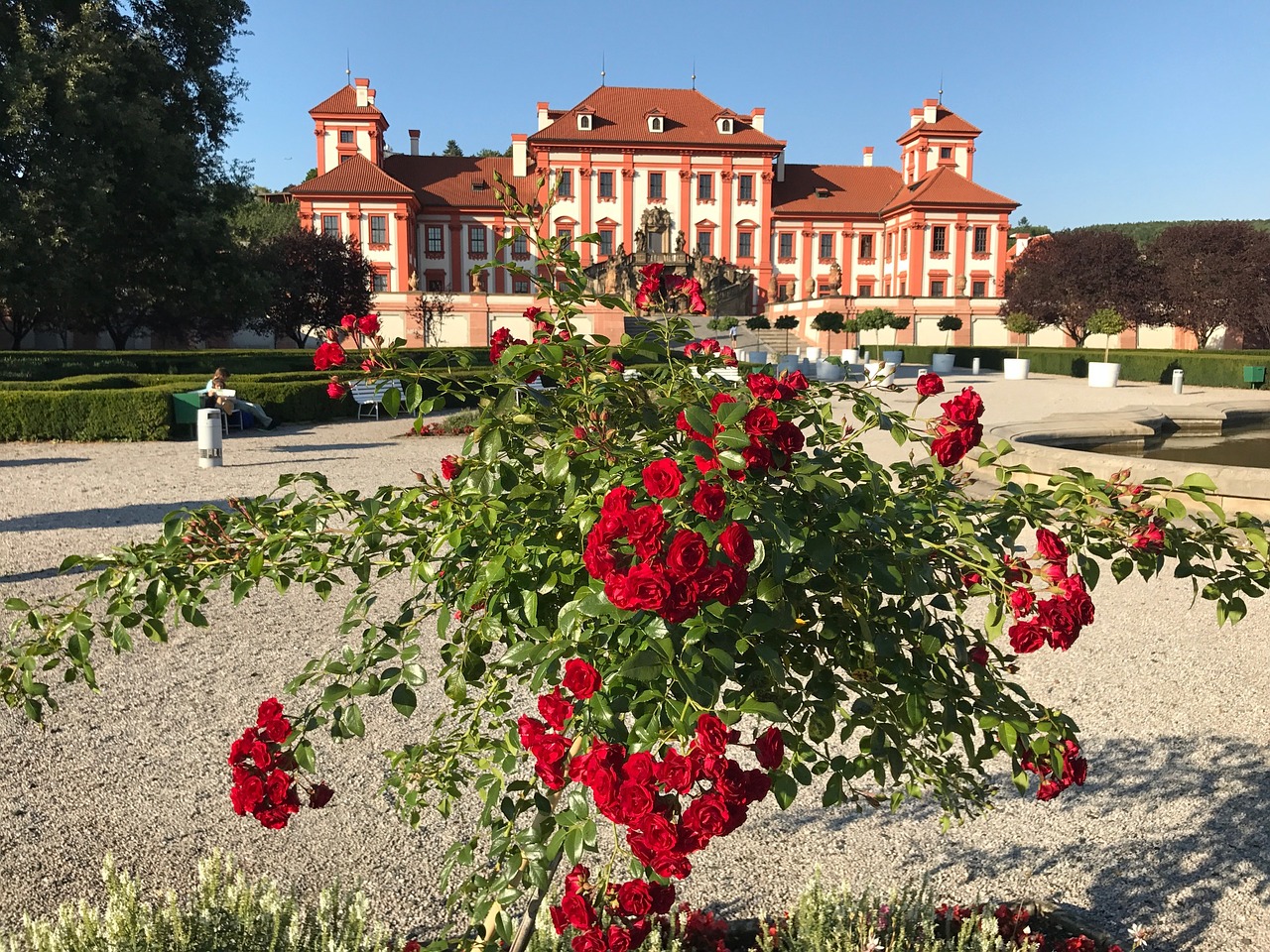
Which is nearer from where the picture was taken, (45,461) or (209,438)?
(209,438)

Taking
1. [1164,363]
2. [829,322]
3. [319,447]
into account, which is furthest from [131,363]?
[1164,363]

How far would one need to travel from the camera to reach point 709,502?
52.9 inches

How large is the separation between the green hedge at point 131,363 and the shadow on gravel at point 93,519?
828 centimetres

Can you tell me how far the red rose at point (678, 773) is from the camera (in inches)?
52.5

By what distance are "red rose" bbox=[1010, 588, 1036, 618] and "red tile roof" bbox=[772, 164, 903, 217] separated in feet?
178

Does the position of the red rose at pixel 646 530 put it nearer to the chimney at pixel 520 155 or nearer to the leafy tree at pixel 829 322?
the leafy tree at pixel 829 322

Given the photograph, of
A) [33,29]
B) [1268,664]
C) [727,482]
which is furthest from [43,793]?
[33,29]

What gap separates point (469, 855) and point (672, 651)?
0.67 metres

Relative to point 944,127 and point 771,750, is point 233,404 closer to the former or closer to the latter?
point 771,750

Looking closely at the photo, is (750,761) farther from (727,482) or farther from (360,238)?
(360,238)

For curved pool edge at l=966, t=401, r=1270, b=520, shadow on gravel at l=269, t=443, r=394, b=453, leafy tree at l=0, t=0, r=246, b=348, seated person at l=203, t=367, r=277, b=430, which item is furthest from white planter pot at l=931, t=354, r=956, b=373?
shadow on gravel at l=269, t=443, r=394, b=453

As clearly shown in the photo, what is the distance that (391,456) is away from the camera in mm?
12062

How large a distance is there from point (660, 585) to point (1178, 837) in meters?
3.04

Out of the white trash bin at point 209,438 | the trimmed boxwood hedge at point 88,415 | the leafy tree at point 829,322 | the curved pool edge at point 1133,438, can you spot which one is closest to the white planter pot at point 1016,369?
the leafy tree at point 829,322
